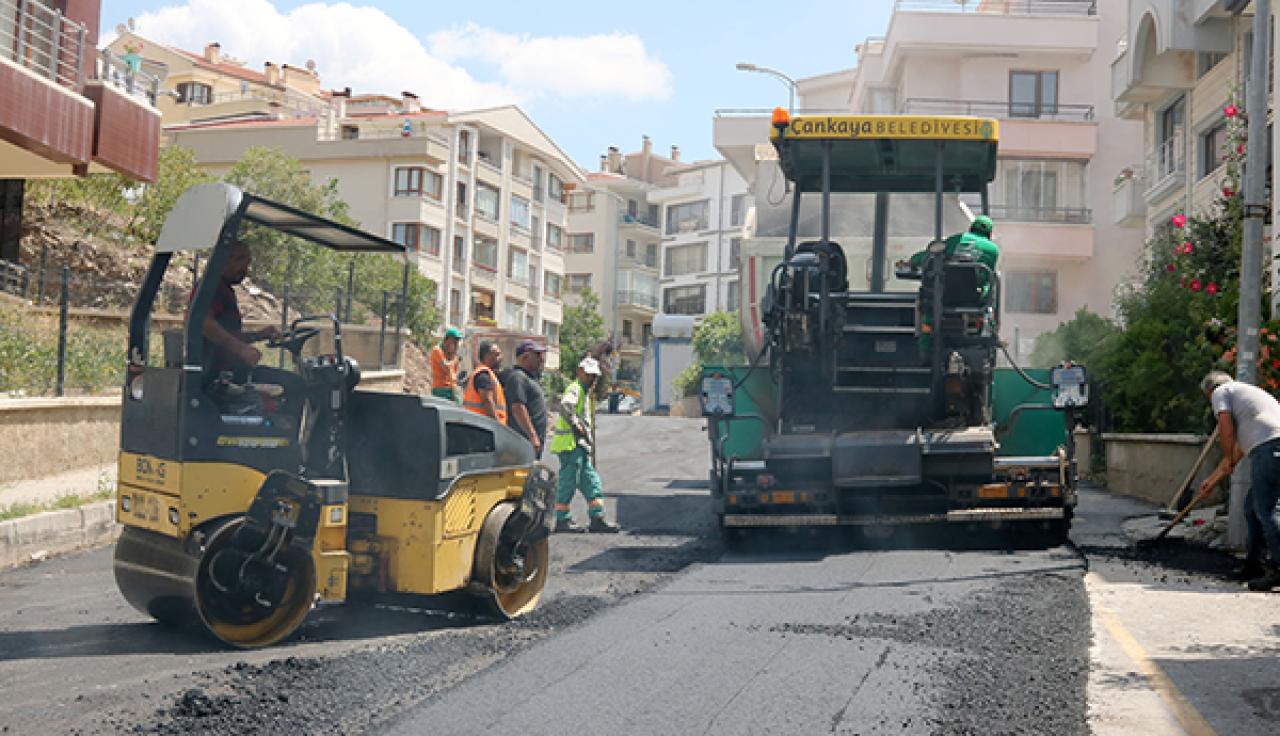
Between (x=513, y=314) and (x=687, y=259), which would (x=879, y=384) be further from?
(x=687, y=259)

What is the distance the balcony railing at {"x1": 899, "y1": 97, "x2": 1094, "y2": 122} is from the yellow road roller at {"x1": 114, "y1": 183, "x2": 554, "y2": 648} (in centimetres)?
3411

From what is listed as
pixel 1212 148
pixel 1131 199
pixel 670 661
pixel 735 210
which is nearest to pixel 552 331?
pixel 735 210

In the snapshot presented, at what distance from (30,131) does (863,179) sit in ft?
36.2

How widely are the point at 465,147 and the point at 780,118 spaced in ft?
155

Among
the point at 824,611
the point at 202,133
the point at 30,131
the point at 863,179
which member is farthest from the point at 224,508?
the point at 202,133

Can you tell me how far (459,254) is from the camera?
5591cm

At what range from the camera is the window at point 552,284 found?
214ft

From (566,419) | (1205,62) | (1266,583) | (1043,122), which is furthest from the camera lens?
(1043,122)

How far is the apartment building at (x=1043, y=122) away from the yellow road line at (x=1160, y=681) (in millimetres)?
31298

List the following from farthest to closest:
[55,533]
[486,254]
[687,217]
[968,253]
Result: 1. [687,217]
2. [486,254]
3. [55,533]
4. [968,253]

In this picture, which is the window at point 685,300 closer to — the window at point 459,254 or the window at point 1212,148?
the window at point 459,254

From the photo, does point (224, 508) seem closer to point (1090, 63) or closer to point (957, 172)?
point (957, 172)

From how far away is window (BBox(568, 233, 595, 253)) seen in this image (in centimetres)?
7769

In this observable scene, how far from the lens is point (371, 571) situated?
6699 mm
